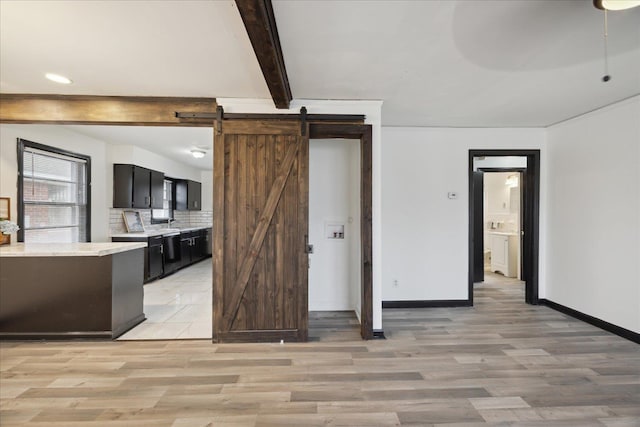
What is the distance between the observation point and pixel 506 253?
6258 mm

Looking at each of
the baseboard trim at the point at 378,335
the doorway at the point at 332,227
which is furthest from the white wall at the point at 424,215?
the baseboard trim at the point at 378,335

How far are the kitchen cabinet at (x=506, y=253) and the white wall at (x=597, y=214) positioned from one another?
2.01 metres

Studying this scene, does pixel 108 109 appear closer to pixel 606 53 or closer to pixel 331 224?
pixel 331 224

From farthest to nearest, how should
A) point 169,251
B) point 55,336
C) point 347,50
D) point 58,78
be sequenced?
point 169,251 → point 55,336 → point 58,78 → point 347,50

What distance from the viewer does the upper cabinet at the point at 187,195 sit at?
745 centimetres

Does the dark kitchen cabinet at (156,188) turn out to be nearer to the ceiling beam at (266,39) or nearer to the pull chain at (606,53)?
the ceiling beam at (266,39)

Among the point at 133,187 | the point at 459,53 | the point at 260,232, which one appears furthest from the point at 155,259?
the point at 459,53

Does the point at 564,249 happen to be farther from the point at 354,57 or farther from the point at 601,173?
the point at 354,57

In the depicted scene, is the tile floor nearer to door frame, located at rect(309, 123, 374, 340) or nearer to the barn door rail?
door frame, located at rect(309, 123, 374, 340)

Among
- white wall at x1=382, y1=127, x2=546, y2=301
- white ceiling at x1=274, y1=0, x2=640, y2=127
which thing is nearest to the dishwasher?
white wall at x1=382, y1=127, x2=546, y2=301

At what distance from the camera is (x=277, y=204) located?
3.10 metres

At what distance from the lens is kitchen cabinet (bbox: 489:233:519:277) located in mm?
6160

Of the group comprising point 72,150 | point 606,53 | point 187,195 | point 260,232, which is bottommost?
point 260,232

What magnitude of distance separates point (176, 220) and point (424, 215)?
6313 millimetres
